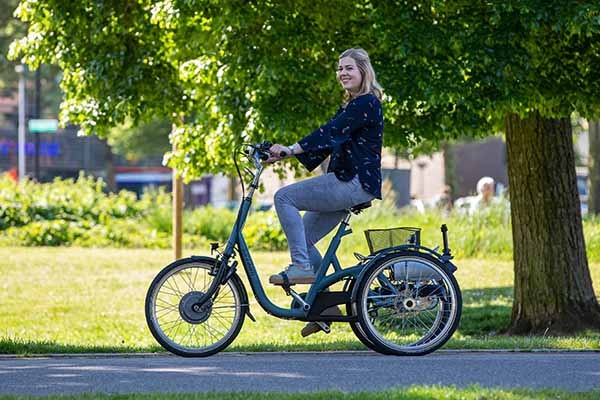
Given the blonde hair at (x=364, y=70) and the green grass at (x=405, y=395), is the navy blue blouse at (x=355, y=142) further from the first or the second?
the green grass at (x=405, y=395)

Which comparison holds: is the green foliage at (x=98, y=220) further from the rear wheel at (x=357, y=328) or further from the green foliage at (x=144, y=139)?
the rear wheel at (x=357, y=328)

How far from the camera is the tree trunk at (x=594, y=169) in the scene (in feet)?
102

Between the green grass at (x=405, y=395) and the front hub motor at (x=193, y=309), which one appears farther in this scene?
the front hub motor at (x=193, y=309)

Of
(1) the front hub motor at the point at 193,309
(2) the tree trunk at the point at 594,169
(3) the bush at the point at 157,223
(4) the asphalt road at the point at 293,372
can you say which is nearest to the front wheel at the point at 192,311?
(1) the front hub motor at the point at 193,309

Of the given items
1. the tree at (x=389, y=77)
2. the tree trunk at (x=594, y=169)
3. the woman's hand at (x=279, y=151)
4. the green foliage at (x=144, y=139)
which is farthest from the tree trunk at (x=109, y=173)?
the woman's hand at (x=279, y=151)

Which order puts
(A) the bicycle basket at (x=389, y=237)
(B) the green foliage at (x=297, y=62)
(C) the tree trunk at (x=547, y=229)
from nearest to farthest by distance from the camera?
(A) the bicycle basket at (x=389, y=237), (B) the green foliage at (x=297, y=62), (C) the tree trunk at (x=547, y=229)

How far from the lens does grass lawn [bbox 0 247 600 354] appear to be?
30.6ft

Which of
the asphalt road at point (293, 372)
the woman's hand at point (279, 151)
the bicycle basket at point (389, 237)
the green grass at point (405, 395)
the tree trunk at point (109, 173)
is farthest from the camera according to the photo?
the tree trunk at point (109, 173)

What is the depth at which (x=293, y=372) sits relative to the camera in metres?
6.99

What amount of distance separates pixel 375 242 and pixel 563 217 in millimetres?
5095

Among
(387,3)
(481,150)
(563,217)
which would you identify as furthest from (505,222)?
(481,150)

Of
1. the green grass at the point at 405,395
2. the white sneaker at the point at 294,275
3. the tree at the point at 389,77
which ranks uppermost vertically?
the tree at the point at 389,77

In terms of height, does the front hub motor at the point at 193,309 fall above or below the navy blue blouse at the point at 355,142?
below

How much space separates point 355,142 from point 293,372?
5.01 ft
